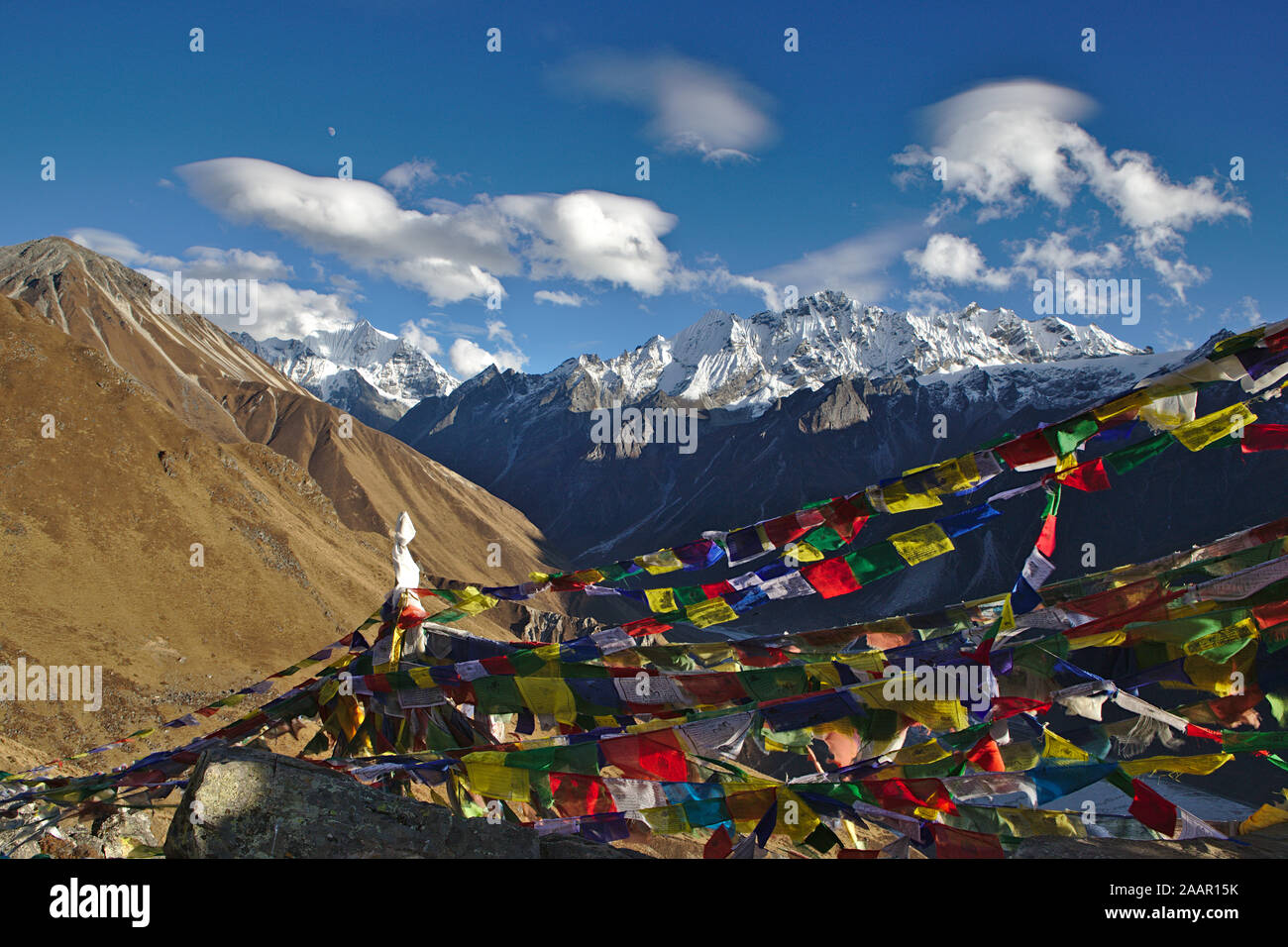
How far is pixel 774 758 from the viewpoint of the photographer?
36094 millimetres

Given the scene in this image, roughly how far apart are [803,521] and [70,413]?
4329 cm

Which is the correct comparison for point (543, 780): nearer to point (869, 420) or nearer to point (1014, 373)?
point (869, 420)

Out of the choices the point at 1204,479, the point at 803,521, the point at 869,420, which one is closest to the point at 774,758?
the point at 803,521

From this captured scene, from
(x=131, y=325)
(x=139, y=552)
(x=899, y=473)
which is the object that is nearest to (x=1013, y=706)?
(x=139, y=552)

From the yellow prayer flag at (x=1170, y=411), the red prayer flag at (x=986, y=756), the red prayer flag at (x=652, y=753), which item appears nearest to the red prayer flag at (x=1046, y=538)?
the yellow prayer flag at (x=1170, y=411)

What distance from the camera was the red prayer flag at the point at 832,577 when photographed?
6480mm

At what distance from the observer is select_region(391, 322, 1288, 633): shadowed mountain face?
96750 mm

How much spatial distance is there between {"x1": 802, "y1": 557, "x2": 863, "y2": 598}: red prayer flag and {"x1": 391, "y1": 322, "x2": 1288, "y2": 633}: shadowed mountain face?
276ft

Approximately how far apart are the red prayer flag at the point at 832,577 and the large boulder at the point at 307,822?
3056mm

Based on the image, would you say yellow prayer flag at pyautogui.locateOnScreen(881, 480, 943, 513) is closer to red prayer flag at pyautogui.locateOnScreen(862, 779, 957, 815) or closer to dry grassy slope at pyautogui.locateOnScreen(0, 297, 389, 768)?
red prayer flag at pyautogui.locateOnScreen(862, 779, 957, 815)

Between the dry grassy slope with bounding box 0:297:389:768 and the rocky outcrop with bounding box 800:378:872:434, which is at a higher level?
the rocky outcrop with bounding box 800:378:872:434

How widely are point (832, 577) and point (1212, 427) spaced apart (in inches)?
119

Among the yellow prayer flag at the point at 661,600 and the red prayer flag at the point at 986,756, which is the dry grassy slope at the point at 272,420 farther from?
the red prayer flag at the point at 986,756

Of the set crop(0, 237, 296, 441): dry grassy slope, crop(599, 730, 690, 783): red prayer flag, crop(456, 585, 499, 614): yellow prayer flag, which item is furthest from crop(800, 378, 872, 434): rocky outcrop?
crop(599, 730, 690, 783): red prayer flag
